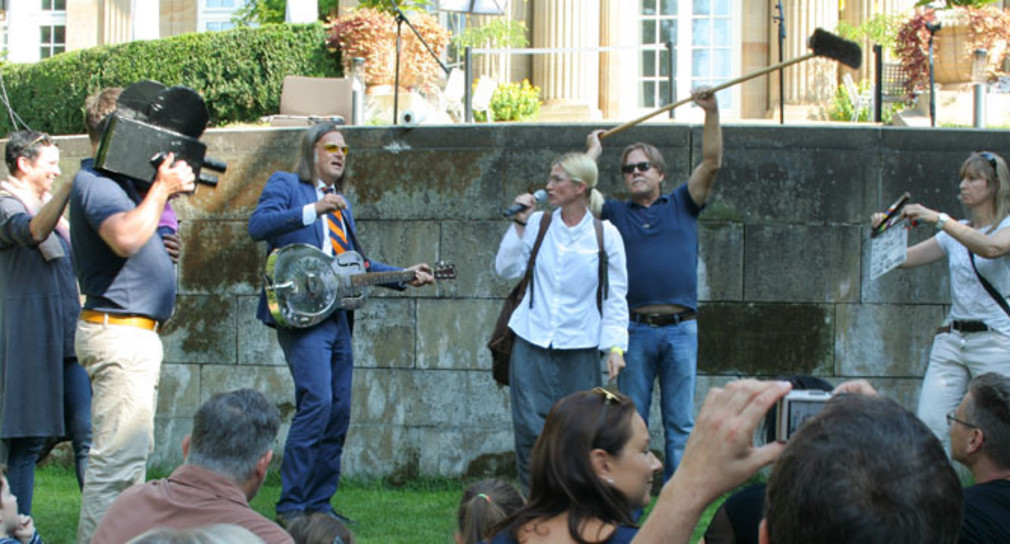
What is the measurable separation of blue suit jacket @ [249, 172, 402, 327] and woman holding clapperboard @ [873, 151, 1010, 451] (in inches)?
119

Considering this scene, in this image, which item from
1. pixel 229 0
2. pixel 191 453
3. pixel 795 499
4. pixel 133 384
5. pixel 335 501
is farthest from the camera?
pixel 229 0

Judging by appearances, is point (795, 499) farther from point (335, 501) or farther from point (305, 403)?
point (335, 501)

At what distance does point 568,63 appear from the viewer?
18.7m

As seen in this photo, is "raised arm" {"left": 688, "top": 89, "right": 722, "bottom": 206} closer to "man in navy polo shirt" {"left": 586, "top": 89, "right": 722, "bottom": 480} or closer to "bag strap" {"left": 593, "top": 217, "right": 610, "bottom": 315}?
"man in navy polo shirt" {"left": 586, "top": 89, "right": 722, "bottom": 480}

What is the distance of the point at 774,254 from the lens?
7723mm

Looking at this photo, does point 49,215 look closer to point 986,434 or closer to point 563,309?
point 563,309

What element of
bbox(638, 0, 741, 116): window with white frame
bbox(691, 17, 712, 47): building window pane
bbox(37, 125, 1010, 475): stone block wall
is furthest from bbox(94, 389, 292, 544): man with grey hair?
bbox(691, 17, 712, 47): building window pane

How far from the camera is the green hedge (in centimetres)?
1530

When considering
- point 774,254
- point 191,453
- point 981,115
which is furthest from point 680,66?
point 191,453

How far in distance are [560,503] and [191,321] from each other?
5.52 metres

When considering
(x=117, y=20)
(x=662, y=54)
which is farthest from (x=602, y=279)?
(x=117, y=20)

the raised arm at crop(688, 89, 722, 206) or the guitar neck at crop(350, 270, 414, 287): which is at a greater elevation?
the raised arm at crop(688, 89, 722, 206)

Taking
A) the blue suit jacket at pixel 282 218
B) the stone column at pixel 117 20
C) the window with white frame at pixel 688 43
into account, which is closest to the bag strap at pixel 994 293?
the blue suit jacket at pixel 282 218

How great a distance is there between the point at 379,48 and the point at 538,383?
8.72 meters
